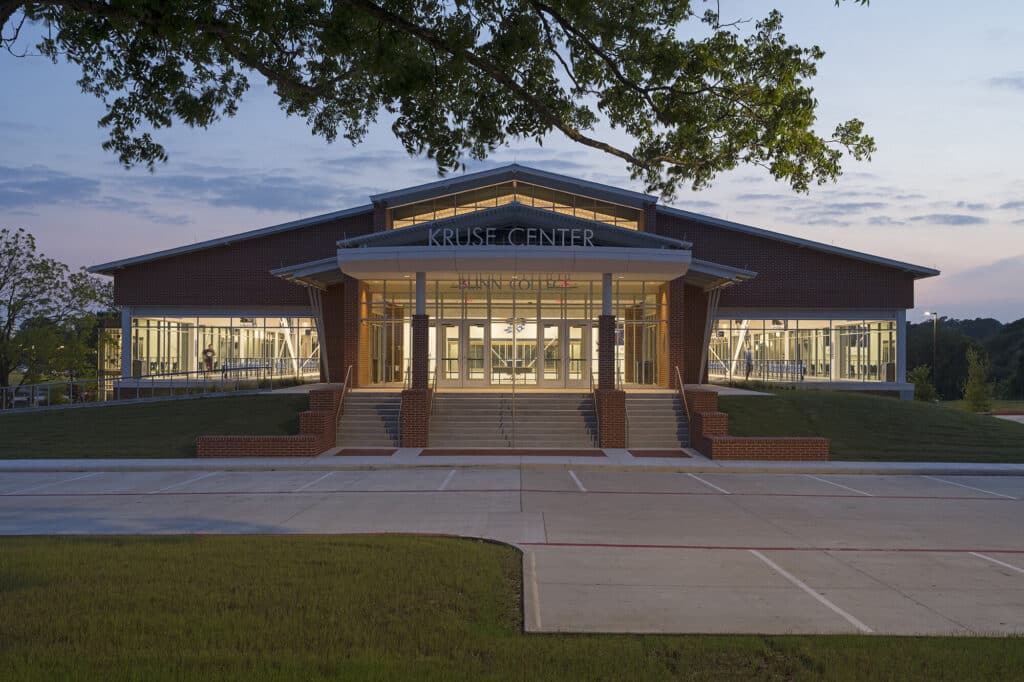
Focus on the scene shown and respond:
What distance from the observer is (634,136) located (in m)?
11.2

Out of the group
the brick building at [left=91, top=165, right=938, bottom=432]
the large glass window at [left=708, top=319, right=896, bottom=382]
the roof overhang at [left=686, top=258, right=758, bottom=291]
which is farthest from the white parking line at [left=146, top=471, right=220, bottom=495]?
the large glass window at [left=708, top=319, right=896, bottom=382]

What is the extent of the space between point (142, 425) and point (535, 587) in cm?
2004

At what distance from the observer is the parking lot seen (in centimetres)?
816

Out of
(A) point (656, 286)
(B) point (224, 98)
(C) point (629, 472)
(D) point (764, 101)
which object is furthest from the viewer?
(A) point (656, 286)

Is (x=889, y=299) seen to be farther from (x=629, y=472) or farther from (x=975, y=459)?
(x=629, y=472)

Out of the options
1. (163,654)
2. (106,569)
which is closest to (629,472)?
(106,569)

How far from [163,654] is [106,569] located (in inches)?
118

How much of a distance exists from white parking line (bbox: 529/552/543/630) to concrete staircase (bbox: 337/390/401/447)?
14.8 m

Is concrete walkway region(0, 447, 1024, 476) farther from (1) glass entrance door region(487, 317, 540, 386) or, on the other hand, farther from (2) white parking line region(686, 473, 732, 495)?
(1) glass entrance door region(487, 317, 540, 386)

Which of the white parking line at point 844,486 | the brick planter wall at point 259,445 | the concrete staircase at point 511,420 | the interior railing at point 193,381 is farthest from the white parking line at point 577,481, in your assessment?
the interior railing at point 193,381

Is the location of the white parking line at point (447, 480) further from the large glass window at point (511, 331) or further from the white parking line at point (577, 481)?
the large glass window at point (511, 331)

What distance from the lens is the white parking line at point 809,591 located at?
301 inches

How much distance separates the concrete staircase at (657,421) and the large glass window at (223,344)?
16.2 metres

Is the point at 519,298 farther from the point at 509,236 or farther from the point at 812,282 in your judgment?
the point at 812,282
